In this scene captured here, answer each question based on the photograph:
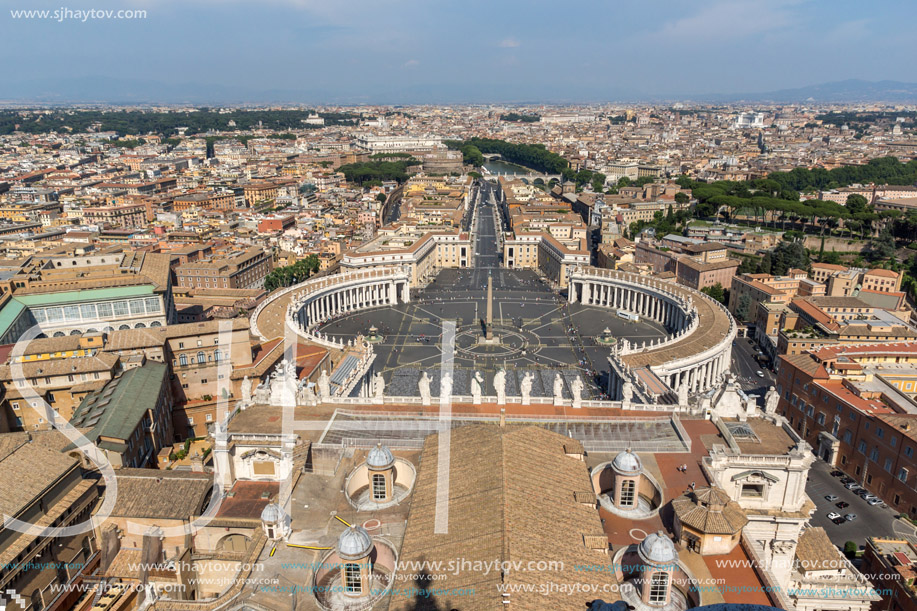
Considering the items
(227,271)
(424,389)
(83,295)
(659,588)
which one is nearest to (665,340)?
(424,389)

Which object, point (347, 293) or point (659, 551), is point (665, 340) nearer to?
point (347, 293)

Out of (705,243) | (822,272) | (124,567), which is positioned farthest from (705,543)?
(705,243)

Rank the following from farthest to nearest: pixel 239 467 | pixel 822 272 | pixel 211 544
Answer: pixel 822 272, pixel 239 467, pixel 211 544

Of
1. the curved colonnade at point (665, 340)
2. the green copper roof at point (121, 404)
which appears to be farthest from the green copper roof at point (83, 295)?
the curved colonnade at point (665, 340)

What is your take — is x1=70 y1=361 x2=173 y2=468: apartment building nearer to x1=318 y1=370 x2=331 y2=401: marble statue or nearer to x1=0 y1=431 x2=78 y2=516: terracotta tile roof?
x1=0 y1=431 x2=78 y2=516: terracotta tile roof

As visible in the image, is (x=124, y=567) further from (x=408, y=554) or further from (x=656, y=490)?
(x=656, y=490)

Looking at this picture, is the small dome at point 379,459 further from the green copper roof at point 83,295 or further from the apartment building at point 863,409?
the green copper roof at point 83,295
